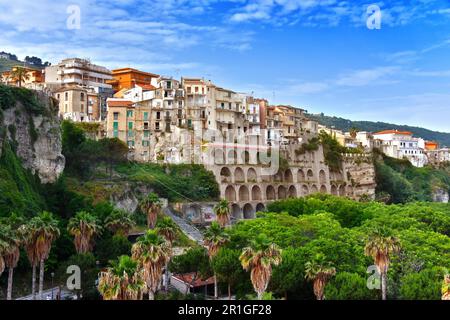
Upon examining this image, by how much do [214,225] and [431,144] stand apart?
145 metres

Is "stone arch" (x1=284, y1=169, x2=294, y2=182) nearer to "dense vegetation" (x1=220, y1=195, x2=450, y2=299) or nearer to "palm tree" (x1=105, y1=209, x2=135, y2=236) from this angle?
"dense vegetation" (x1=220, y1=195, x2=450, y2=299)

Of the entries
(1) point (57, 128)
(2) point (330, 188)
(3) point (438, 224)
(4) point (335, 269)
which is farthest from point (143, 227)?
(2) point (330, 188)

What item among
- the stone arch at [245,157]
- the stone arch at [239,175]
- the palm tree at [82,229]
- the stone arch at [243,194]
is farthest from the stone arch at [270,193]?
the palm tree at [82,229]

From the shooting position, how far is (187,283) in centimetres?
5000

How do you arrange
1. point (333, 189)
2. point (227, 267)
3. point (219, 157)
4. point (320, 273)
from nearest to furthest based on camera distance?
point (320, 273), point (227, 267), point (219, 157), point (333, 189)

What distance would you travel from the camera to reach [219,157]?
290 feet

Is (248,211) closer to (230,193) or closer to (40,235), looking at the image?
(230,193)

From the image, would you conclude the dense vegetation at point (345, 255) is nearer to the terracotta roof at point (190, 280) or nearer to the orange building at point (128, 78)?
the terracotta roof at point (190, 280)

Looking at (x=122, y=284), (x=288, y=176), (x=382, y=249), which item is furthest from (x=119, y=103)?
(x=122, y=284)

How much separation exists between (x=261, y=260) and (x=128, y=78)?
274 feet

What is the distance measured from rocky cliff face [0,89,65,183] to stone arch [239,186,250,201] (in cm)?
3290

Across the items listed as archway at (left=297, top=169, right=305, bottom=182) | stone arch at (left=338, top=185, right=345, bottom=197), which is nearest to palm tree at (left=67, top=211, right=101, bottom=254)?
archway at (left=297, top=169, right=305, bottom=182)

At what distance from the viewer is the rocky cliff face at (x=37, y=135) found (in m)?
63.5

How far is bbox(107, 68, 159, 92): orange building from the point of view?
4510 inches
